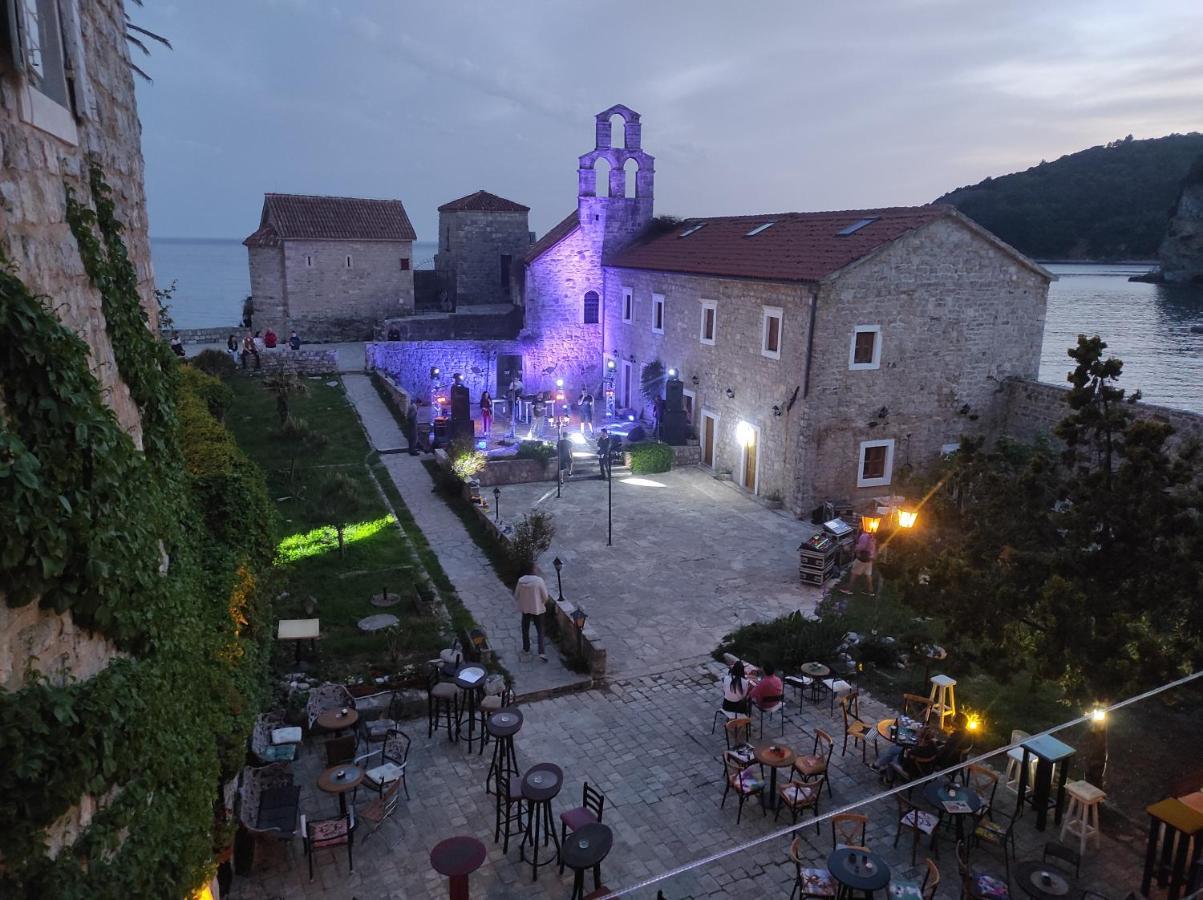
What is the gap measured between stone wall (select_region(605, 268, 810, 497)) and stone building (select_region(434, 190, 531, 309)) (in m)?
14.8

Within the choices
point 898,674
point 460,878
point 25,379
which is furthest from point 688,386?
point 25,379

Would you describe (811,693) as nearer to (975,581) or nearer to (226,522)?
(975,581)

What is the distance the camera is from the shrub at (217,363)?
30.2 meters

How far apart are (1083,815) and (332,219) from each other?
39476mm

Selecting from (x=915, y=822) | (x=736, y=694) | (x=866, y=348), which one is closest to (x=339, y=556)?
(x=736, y=694)

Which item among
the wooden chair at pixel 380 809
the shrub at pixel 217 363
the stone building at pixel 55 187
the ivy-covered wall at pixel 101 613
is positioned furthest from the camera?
the shrub at pixel 217 363

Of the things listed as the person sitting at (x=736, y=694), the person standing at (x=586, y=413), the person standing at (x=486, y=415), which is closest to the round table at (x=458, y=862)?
the person sitting at (x=736, y=694)

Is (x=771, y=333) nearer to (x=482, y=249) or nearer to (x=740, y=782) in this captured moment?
(x=740, y=782)

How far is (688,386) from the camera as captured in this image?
2625 centimetres

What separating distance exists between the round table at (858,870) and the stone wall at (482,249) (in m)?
37.4

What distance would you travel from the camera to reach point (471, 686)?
35.4ft

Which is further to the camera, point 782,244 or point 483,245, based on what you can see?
point 483,245

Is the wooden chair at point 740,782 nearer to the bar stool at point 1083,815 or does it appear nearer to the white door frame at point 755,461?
the bar stool at point 1083,815

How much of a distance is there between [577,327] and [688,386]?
28.5 feet
